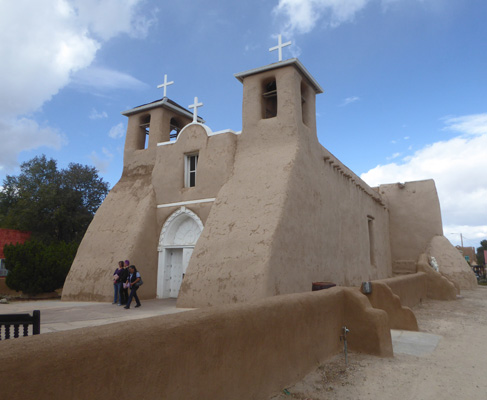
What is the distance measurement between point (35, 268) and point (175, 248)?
6.12 metres

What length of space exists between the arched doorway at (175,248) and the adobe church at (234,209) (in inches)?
1.5

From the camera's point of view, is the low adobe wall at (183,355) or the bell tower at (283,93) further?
the bell tower at (283,93)

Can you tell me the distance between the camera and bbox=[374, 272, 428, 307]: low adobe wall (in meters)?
10.8

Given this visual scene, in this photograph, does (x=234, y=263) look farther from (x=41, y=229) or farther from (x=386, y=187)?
(x=41, y=229)

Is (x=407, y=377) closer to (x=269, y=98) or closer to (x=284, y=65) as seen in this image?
(x=284, y=65)

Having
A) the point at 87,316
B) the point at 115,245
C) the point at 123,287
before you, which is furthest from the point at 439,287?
the point at 87,316

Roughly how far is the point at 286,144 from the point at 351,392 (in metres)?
8.04

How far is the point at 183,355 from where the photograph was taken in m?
3.24

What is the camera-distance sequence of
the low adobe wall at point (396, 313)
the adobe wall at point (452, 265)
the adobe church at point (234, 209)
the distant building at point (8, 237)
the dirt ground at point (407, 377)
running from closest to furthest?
1. the dirt ground at point (407, 377)
2. the low adobe wall at point (396, 313)
3. the adobe church at point (234, 209)
4. the adobe wall at point (452, 265)
5. the distant building at point (8, 237)

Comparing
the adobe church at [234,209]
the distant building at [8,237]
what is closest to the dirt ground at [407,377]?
the adobe church at [234,209]

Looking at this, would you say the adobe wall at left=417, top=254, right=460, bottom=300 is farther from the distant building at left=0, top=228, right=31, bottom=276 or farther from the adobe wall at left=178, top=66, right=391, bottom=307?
the distant building at left=0, top=228, right=31, bottom=276

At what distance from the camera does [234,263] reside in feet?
32.2

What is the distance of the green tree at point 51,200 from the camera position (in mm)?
24109

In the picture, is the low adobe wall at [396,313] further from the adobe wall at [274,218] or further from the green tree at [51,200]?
the green tree at [51,200]
